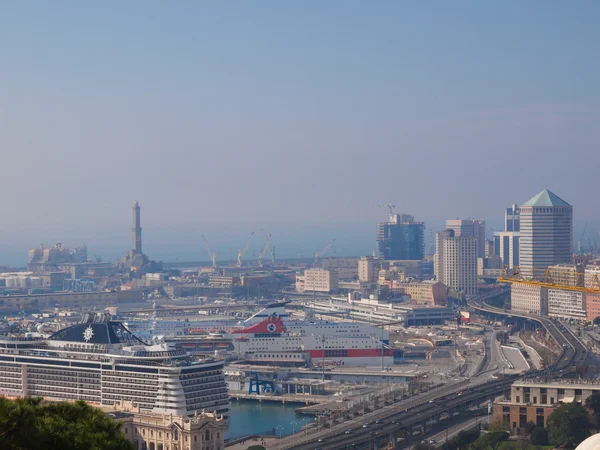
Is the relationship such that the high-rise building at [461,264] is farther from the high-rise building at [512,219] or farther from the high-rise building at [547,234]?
the high-rise building at [512,219]

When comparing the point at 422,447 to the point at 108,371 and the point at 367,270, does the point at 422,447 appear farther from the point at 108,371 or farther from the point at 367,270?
the point at 367,270

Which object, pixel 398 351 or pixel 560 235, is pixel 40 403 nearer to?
pixel 398 351

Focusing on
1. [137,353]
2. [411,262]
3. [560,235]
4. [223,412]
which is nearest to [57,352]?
[137,353]

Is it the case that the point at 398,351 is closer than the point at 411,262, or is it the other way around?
the point at 398,351

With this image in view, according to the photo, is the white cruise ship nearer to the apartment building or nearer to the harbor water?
the harbor water

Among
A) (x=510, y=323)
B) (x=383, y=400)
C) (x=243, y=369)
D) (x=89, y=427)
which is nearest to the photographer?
(x=89, y=427)

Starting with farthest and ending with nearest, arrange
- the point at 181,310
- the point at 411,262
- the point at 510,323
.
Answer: the point at 411,262, the point at 181,310, the point at 510,323

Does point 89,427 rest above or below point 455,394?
above
